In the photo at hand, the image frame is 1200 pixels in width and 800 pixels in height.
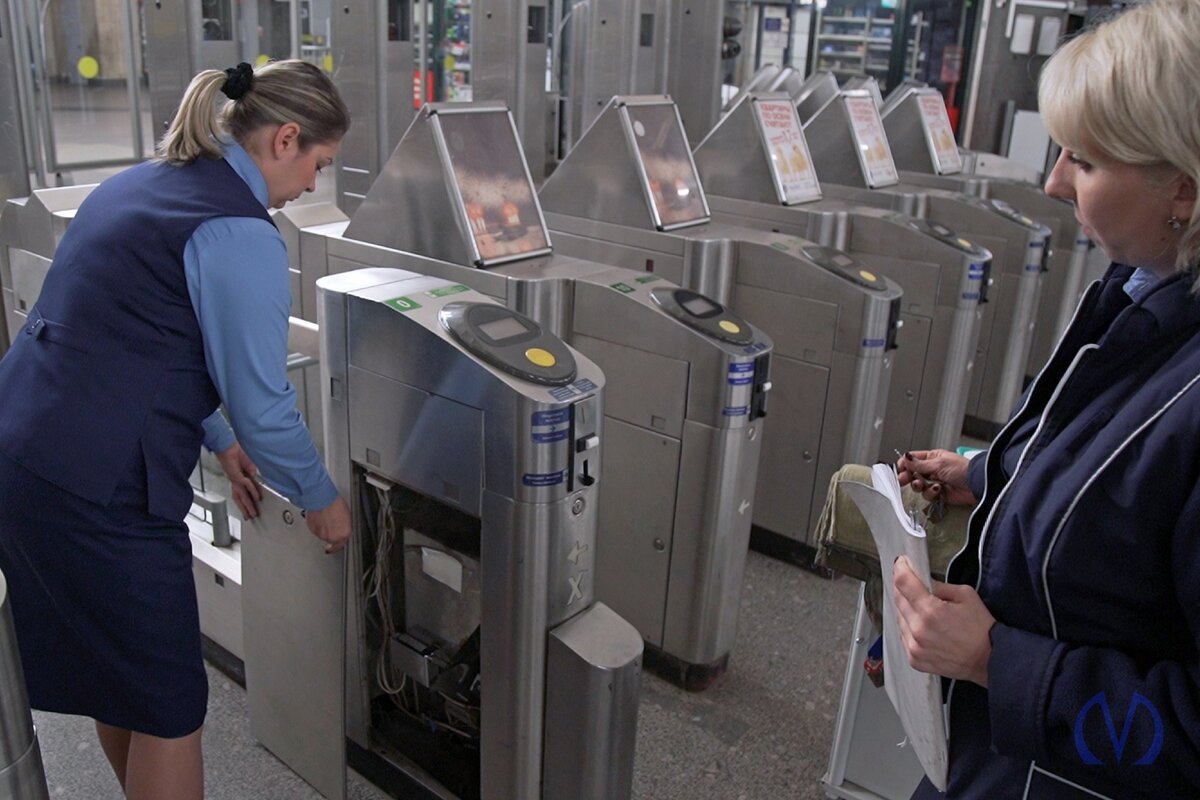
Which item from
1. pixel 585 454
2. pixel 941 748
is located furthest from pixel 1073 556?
pixel 585 454

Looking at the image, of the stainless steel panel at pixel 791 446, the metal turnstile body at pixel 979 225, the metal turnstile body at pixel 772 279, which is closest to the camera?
the metal turnstile body at pixel 772 279

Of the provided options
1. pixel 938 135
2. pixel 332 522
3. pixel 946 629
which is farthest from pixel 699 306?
pixel 938 135

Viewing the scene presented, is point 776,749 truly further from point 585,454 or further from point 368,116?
point 368,116

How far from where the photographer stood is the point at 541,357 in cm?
178

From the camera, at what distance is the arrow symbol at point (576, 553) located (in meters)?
1.81

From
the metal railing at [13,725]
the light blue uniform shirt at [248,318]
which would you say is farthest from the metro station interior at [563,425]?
the metal railing at [13,725]

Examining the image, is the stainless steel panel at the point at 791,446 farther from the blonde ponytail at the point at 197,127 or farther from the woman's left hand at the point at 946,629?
the woman's left hand at the point at 946,629

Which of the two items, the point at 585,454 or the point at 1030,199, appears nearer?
the point at 585,454

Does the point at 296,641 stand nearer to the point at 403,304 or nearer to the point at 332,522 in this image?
the point at 332,522

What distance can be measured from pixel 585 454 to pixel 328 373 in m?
0.57

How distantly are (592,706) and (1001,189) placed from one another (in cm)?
418

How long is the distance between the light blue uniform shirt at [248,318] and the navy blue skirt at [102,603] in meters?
0.20

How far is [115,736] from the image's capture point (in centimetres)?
184

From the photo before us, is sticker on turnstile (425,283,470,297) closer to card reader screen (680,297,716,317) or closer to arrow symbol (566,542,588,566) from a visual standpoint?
arrow symbol (566,542,588,566)
